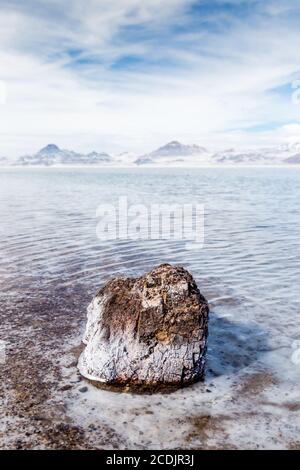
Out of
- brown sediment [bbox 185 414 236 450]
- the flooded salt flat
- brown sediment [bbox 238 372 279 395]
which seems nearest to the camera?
brown sediment [bbox 185 414 236 450]

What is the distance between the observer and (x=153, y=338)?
8422 mm

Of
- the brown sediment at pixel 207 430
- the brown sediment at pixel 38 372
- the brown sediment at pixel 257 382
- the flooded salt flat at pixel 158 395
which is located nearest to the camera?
the brown sediment at pixel 207 430

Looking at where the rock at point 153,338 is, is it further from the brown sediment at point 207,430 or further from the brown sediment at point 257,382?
the brown sediment at point 207,430

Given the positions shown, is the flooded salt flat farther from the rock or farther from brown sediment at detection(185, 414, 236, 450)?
the rock

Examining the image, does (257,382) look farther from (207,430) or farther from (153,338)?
(153,338)

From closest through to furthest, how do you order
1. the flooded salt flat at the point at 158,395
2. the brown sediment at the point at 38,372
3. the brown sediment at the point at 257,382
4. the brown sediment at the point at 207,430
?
the brown sediment at the point at 207,430 < the brown sediment at the point at 38,372 < the flooded salt flat at the point at 158,395 < the brown sediment at the point at 257,382

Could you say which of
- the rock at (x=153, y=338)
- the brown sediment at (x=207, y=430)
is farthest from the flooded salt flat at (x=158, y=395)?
the rock at (x=153, y=338)

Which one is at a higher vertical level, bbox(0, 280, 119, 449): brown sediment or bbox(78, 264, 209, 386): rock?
bbox(78, 264, 209, 386): rock

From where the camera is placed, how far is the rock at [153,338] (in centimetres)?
830

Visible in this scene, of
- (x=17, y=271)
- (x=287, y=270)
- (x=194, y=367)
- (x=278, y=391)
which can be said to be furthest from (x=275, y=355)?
(x=17, y=271)

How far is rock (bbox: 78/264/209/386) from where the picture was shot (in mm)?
8305

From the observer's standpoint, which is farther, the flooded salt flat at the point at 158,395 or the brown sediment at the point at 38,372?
the flooded salt flat at the point at 158,395

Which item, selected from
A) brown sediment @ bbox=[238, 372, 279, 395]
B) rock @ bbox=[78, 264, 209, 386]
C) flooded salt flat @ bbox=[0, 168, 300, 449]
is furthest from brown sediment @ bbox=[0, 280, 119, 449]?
brown sediment @ bbox=[238, 372, 279, 395]
